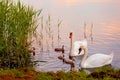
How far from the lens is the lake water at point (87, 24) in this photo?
40.8 feet

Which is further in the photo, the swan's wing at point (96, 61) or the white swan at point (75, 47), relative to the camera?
the white swan at point (75, 47)

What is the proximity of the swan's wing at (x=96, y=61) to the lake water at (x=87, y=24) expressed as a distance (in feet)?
1.05

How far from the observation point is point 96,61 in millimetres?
12320

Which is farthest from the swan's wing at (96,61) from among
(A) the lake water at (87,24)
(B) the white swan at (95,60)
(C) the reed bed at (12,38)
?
(C) the reed bed at (12,38)

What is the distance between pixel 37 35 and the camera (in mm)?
14852

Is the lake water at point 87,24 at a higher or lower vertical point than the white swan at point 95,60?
higher

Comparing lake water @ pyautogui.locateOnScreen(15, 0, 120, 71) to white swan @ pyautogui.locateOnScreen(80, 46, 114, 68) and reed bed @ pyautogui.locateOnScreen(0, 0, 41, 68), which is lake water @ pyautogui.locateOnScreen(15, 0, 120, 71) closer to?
white swan @ pyautogui.locateOnScreen(80, 46, 114, 68)

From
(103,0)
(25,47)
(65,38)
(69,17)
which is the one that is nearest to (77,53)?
(65,38)

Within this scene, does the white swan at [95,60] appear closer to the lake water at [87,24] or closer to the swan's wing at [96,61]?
the swan's wing at [96,61]

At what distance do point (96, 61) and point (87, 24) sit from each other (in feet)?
19.8

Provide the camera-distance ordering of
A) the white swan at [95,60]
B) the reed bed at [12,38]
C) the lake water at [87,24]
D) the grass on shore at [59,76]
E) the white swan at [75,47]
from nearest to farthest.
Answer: the grass on shore at [59,76]
the reed bed at [12,38]
the white swan at [95,60]
the lake water at [87,24]
the white swan at [75,47]

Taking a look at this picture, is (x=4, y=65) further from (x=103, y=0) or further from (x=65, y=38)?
(x=103, y=0)

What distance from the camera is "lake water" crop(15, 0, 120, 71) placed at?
12445 mm

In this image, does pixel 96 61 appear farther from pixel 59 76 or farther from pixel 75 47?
pixel 59 76
